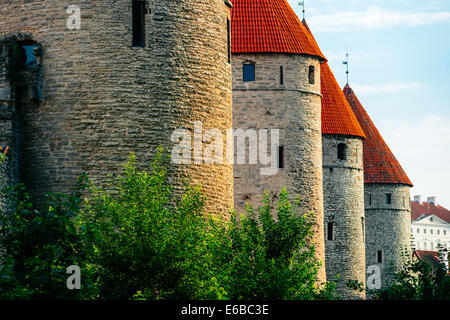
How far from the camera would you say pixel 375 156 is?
3762 centimetres

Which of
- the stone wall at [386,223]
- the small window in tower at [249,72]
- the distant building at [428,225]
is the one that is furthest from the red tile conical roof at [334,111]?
the distant building at [428,225]

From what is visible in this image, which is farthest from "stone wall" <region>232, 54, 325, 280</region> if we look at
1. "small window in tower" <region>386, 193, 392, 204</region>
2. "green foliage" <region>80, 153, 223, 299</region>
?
"small window in tower" <region>386, 193, 392, 204</region>

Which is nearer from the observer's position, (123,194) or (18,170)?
(123,194)

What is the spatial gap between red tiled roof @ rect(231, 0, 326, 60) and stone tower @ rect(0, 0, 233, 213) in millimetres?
9071

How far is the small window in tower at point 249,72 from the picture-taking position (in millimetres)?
24438

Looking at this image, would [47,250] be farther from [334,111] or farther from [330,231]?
[334,111]

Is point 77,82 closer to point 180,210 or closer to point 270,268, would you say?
point 180,210

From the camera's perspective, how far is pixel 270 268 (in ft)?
42.9

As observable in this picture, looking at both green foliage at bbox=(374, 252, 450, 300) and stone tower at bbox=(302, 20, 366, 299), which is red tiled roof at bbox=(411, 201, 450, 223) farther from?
green foliage at bbox=(374, 252, 450, 300)

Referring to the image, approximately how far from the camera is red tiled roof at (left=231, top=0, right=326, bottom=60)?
81.0ft

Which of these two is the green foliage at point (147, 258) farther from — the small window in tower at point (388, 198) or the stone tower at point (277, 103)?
the small window in tower at point (388, 198)
